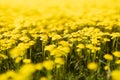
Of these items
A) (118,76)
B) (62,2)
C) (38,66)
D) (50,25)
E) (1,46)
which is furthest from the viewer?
(62,2)

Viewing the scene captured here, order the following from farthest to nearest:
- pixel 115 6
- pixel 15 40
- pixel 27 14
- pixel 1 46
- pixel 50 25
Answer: pixel 115 6, pixel 27 14, pixel 50 25, pixel 15 40, pixel 1 46

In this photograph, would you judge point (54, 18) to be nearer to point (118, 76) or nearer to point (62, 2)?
point (62, 2)

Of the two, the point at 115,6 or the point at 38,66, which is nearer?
the point at 38,66

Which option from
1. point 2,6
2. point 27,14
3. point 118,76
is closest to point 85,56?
point 118,76

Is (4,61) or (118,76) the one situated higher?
(118,76)

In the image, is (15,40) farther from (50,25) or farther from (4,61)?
(50,25)

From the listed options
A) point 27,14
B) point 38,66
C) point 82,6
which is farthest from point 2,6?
point 38,66
